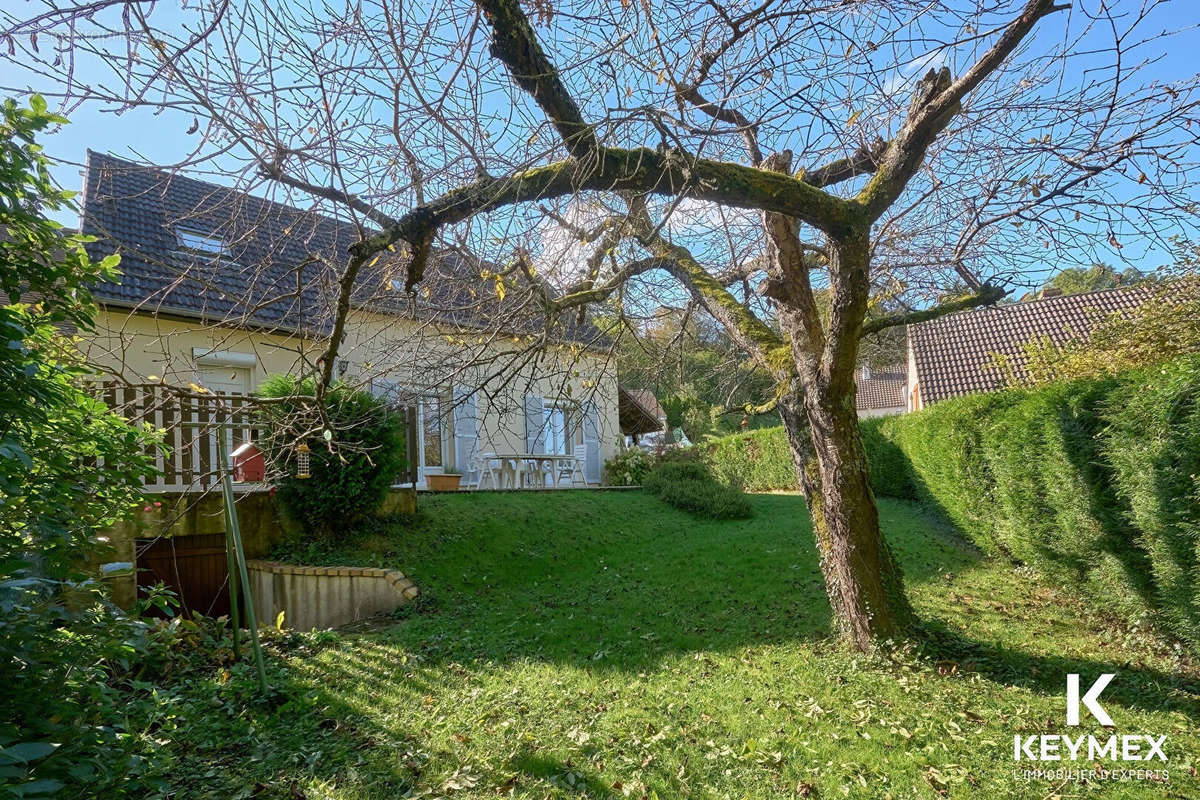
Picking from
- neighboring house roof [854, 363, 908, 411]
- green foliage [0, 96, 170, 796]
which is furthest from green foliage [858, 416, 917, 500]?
neighboring house roof [854, 363, 908, 411]

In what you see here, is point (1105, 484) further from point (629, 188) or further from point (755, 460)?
point (755, 460)

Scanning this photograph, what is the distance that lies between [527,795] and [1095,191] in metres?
5.56

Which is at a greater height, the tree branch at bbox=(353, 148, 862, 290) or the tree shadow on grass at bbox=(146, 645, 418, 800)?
the tree branch at bbox=(353, 148, 862, 290)

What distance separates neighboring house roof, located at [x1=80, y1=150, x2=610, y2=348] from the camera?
11.6ft

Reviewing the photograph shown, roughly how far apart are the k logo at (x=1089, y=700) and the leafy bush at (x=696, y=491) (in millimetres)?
7317

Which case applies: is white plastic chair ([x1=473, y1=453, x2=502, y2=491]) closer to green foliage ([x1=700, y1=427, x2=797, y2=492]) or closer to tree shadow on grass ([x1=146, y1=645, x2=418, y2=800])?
green foliage ([x1=700, y1=427, x2=797, y2=492])

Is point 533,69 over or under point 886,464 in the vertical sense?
over

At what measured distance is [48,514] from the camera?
6.97 feet

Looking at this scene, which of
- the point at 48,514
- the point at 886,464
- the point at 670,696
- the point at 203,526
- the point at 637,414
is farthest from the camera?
the point at 637,414

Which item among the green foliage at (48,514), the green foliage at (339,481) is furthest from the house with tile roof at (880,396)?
the green foliage at (48,514)

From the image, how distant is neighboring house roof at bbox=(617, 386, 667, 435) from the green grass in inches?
410

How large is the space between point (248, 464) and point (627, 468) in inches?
434

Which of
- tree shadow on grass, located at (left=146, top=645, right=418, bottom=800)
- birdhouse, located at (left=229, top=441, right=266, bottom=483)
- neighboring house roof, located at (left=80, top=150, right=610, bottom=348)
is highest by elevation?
neighboring house roof, located at (left=80, top=150, right=610, bottom=348)

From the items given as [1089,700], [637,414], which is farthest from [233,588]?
[637,414]
